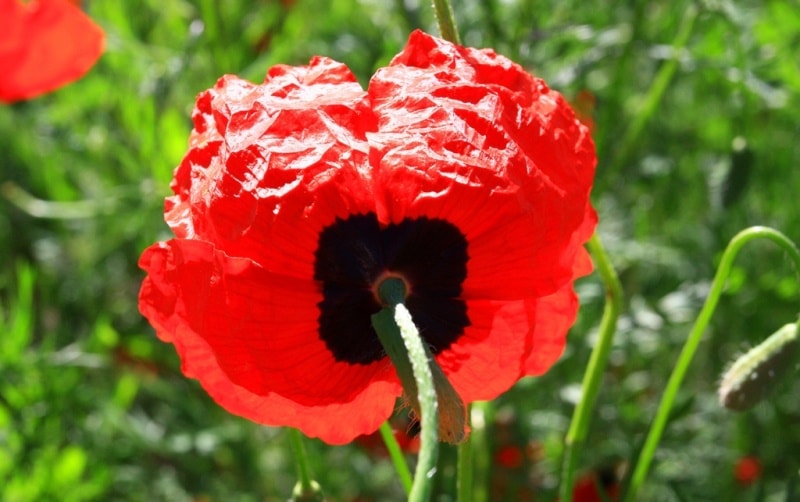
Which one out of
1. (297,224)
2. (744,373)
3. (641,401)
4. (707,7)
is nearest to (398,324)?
(297,224)

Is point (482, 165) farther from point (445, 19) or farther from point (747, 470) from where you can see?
point (747, 470)

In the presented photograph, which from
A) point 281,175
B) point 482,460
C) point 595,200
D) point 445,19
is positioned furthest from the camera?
point 595,200

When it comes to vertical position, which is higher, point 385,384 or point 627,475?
point 385,384

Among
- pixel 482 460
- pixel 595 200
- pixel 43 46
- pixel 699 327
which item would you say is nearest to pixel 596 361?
pixel 699 327

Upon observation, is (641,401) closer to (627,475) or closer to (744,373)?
(627,475)

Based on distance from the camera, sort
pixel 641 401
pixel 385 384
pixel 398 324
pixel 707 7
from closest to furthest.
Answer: pixel 398 324
pixel 385 384
pixel 707 7
pixel 641 401

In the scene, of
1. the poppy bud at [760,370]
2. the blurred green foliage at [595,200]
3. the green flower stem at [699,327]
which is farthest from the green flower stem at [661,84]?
the poppy bud at [760,370]

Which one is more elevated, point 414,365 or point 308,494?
point 414,365
